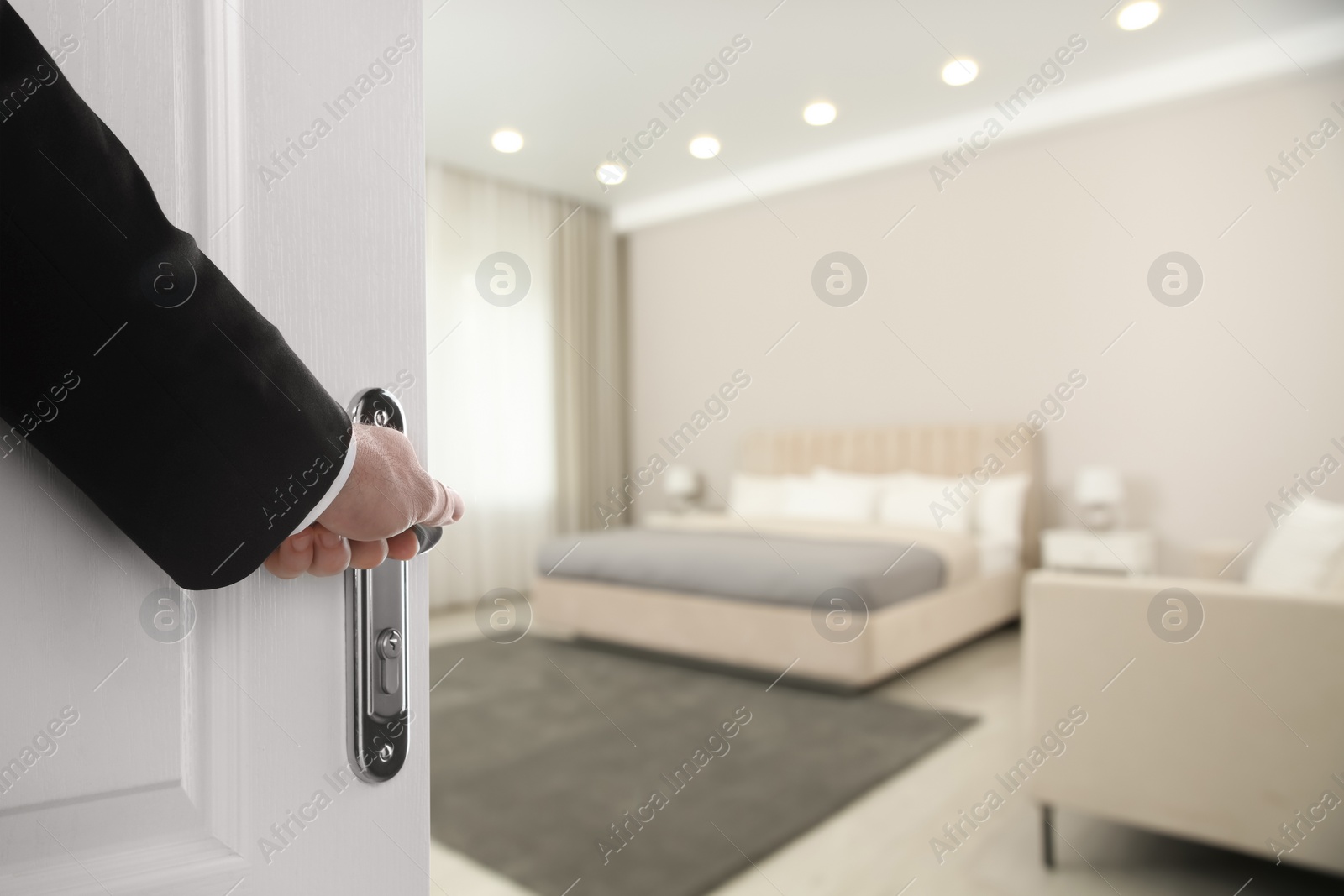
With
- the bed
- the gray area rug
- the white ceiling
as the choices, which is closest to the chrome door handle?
the gray area rug

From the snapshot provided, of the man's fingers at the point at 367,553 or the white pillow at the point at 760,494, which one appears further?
the white pillow at the point at 760,494

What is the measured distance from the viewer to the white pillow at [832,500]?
4551 mm

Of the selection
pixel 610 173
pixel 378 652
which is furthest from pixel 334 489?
pixel 610 173

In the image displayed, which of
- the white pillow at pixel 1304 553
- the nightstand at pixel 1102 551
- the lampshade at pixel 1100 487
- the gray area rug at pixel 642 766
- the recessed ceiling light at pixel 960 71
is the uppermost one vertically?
the recessed ceiling light at pixel 960 71

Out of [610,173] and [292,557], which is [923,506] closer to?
[610,173]

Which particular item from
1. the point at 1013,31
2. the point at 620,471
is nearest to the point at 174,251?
the point at 1013,31

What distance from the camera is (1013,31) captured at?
11.3ft

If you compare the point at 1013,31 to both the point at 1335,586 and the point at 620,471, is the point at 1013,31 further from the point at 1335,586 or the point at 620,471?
the point at 620,471

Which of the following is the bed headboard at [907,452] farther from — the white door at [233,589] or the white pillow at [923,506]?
the white door at [233,589]

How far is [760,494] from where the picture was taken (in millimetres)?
5055

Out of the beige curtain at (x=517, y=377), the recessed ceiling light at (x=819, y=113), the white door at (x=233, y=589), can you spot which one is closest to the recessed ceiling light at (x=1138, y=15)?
the recessed ceiling light at (x=819, y=113)

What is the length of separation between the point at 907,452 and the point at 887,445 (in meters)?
0.13

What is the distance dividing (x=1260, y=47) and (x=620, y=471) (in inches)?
173

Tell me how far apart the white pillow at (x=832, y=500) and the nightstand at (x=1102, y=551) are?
94cm
